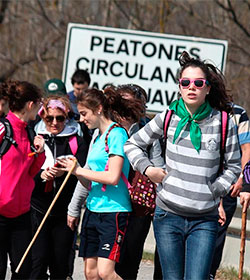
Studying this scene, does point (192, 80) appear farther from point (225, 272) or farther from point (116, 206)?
point (225, 272)

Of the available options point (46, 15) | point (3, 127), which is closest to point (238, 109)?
point (3, 127)

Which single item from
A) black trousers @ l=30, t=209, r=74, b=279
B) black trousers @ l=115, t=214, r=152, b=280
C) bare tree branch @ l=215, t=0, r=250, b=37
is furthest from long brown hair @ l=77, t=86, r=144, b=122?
bare tree branch @ l=215, t=0, r=250, b=37

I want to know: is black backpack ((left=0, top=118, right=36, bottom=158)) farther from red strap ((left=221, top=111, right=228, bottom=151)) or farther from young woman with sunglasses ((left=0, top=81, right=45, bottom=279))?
red strap ((left=221, top=111, right=228, bottom=151))

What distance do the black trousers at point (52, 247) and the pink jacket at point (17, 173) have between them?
58 centimetres

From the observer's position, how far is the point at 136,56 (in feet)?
35.5

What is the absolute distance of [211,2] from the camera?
1945 cm

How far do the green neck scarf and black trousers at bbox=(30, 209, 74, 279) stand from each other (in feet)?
6.36

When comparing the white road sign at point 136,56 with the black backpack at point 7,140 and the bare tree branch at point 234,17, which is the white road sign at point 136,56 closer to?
the black backpack at point 7,140

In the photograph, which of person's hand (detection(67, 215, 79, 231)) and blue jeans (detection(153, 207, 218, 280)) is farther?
person's hand (detection(67, 215, 79, 231))

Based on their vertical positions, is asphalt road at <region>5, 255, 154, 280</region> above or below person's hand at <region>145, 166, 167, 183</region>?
below

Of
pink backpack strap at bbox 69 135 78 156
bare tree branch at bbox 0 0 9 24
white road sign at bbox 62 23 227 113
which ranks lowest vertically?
pink backpack strap at bbox 69 135 78 156

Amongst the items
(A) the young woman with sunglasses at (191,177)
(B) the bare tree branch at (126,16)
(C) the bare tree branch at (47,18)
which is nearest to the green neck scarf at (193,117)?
(A) the young woman with sunglasses at (191,177)

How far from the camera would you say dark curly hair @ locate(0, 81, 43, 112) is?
633 centimetres

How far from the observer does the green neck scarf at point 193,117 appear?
5156 mm
